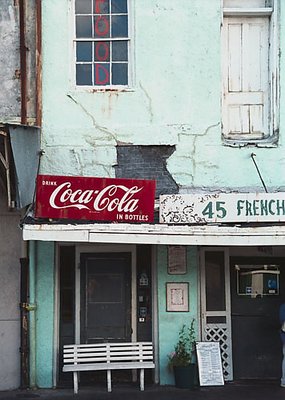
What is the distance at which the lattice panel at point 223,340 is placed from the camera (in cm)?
1138

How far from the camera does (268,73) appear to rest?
11523mm

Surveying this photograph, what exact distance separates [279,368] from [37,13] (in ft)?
23.0

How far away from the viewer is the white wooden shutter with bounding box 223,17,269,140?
1155 cm

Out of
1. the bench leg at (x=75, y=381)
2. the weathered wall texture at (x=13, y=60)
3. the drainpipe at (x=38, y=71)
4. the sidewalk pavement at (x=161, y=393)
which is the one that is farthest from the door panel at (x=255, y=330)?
the weathered wall texture at (x=13, y=60)

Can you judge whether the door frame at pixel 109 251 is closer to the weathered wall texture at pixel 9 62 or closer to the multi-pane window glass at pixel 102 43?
the weathered wall texture at pixel 9 62

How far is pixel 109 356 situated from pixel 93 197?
2.56 meters

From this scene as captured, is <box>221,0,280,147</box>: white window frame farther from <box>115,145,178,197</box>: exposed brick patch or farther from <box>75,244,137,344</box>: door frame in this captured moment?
<box>75,244,137,344</box>: door frame

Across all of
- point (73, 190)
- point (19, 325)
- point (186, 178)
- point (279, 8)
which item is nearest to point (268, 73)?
point (279, 8)

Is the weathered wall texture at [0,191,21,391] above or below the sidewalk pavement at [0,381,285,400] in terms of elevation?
above

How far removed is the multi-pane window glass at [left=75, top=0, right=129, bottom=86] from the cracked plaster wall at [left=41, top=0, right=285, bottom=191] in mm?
234

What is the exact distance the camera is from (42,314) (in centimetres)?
1120

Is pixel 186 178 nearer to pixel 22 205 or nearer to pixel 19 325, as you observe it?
pixel 22 205

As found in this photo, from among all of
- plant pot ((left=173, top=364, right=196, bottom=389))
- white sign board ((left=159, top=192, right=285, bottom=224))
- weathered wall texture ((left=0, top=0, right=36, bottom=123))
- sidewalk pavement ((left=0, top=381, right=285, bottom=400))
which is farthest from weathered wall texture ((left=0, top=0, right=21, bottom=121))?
plant pot ((left=173, top=364, right=196, bottom=389))

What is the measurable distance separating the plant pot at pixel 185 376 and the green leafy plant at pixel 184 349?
7 centimetres
